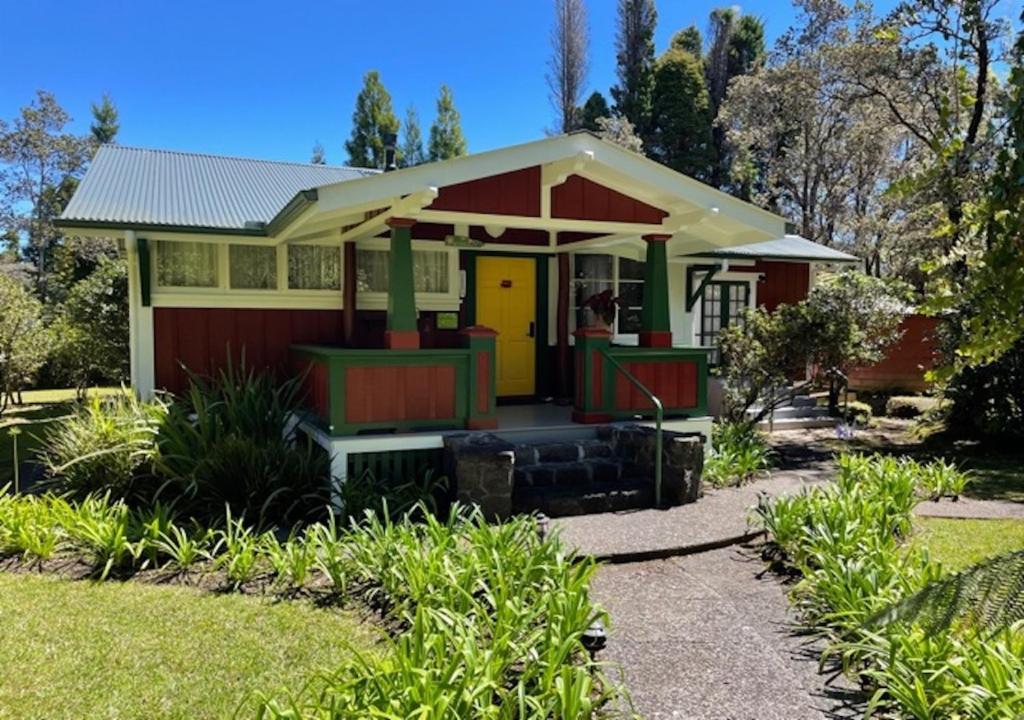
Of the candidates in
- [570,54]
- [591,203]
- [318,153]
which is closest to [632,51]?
[570,54]

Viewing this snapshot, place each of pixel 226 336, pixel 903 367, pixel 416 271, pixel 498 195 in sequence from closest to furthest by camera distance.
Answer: pixel 498 195, pixel 226 336, pixel 416 271, pixel 903 367

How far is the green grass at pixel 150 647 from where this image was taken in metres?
3.20

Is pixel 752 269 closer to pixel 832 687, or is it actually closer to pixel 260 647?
pixel 832 687

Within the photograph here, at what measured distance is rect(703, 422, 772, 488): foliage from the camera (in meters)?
7.56

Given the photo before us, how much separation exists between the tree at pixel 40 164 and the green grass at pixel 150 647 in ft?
87.6

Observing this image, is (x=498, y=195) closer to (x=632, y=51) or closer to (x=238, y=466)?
(x=238, y=466)

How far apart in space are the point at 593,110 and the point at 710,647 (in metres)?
31.0

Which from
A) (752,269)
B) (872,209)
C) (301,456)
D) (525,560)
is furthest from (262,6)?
(872,209)

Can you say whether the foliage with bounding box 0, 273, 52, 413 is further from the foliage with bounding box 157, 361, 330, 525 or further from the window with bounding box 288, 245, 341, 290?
the foliage with bounding box 157, 361, 330, 525

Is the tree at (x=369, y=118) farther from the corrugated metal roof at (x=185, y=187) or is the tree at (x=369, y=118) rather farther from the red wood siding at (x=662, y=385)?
the red wood siding at (x=662, y=385)

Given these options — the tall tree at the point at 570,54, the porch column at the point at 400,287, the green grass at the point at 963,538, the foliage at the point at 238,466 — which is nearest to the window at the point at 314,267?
the foliage at the point at 238,466

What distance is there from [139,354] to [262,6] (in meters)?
12.1

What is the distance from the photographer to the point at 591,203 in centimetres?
726

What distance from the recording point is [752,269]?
1334 cm
